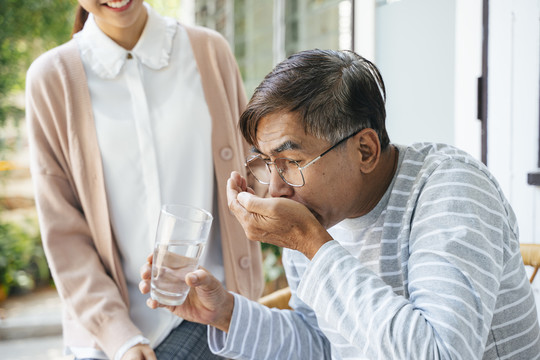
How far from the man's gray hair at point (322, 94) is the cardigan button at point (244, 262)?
→ 0.61 meters

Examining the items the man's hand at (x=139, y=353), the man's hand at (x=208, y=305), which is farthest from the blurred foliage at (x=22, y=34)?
the man's hand at (x=208, y=305)

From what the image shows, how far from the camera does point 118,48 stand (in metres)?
1.64

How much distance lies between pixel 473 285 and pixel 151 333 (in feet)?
3.27

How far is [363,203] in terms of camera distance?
1.23 metres

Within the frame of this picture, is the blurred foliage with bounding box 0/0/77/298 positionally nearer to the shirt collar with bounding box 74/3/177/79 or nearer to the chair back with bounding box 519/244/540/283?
the shirt collar with bounding box 74/3/177/79

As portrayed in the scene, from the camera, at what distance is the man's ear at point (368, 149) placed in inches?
46.1

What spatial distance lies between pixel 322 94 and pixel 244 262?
725 millimetres

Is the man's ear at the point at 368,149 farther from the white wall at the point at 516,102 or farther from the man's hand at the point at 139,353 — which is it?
the white wall at the point at 516,102

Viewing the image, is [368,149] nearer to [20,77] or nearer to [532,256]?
[532,256]

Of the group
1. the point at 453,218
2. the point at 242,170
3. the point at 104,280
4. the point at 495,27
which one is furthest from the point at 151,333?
the point at 495,27

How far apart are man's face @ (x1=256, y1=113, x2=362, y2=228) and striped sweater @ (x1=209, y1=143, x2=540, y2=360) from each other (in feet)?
0.31

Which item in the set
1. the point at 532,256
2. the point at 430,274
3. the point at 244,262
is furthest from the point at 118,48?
the point at 532,256

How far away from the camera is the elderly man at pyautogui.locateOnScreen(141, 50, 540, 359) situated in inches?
37.0

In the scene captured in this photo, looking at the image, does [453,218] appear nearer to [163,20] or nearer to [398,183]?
[398,183]
